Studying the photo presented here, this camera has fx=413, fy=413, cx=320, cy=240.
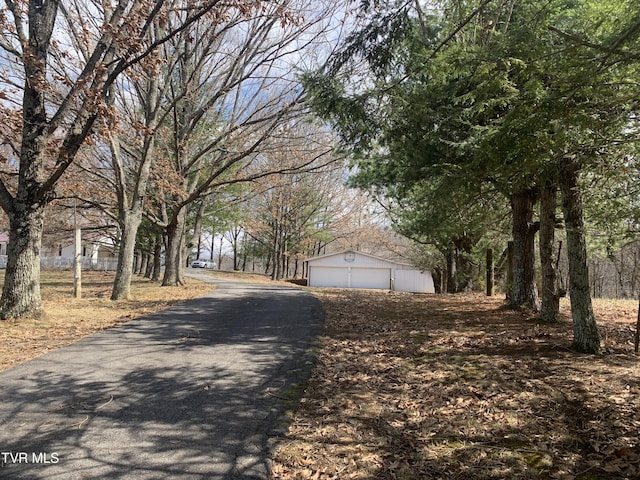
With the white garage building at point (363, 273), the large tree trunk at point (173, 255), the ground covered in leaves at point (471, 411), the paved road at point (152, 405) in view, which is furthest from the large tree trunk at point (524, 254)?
the white garage building at point (363, 273)

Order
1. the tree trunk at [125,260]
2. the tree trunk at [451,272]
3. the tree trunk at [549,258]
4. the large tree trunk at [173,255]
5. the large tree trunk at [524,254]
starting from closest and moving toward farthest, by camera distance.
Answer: the tree trunk at [549,258], the large tree trunk at [524,254], the tree trunk at [125,260], the large tree trunk at [173,255], the tree trunk at [451,272]

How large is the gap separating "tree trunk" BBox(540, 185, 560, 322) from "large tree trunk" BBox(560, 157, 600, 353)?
1785 millimetres

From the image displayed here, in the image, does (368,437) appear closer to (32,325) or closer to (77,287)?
(32,325)

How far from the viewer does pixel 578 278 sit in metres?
5.95

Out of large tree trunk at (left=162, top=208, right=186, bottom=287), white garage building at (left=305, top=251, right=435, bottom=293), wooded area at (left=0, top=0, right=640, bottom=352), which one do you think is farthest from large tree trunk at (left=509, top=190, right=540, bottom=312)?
white garage building at (left=305, top=251, right=435, bottom=293)

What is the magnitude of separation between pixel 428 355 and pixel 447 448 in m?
2.73

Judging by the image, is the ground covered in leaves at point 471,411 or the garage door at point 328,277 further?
the garage door at point 328,277

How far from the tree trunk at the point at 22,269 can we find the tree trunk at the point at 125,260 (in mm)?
4016

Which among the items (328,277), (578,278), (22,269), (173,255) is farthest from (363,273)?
(578,278)

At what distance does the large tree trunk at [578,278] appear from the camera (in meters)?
5.73

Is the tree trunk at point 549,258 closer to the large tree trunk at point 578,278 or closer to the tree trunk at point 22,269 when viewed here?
the large tree trunk at point 578,278

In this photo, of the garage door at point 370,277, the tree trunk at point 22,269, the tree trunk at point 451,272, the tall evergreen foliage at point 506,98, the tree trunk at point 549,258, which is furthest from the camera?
the garage door at point 370,277

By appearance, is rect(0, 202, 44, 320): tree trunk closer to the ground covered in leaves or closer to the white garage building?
the ground covered in leaves

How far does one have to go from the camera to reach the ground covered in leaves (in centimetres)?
328
